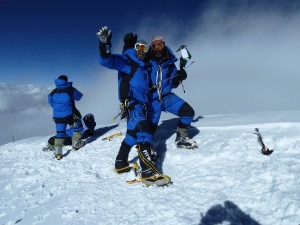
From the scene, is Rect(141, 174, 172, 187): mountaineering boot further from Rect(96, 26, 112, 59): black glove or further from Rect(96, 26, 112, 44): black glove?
Rect(96, 26, 112, 44): black glove

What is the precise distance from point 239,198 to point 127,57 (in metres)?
3.67

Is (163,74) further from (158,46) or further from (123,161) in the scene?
(123,161)

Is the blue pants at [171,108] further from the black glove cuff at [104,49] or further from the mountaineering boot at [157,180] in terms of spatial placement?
the mountaineering boot at [157,180]

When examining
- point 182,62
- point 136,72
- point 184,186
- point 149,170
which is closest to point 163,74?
point 182,62

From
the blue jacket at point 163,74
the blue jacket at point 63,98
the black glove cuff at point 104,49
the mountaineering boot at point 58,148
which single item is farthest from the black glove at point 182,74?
the mountaineering boot at point 58,148

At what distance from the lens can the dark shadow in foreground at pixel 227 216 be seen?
361 centimetres

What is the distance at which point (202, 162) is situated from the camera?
5.72 meters

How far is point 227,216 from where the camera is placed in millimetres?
3768

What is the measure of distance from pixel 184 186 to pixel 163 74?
9.37 feet

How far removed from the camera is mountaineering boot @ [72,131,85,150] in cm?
840

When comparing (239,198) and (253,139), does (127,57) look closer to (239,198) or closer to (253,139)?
(253,139)

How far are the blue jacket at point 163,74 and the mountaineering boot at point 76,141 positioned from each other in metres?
3.09

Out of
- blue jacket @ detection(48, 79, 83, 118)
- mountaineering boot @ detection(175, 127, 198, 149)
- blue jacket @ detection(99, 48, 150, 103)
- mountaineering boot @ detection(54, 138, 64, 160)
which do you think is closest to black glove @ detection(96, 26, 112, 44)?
blue jacket @ detection(99, 48, 150, 103)

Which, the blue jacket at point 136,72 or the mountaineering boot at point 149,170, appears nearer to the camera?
the mountaineering boot at point 149,170
